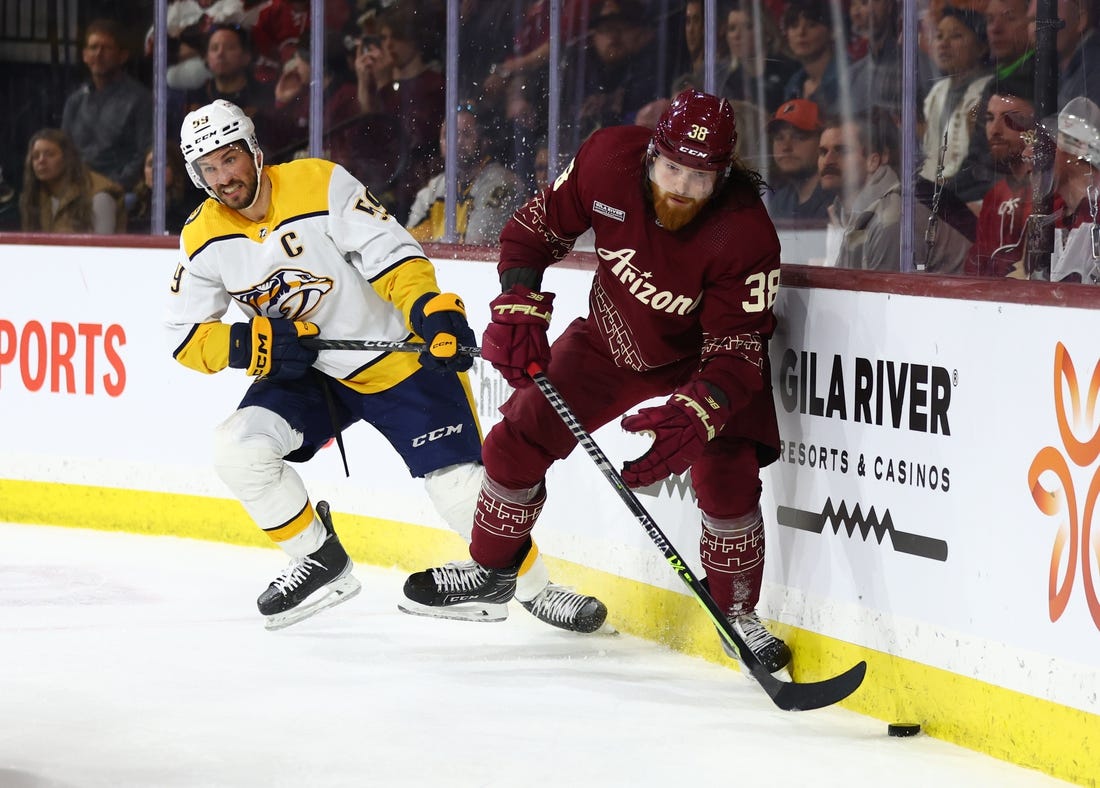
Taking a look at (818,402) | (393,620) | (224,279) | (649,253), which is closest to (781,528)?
(818,402)

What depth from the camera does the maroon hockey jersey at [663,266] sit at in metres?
3.15

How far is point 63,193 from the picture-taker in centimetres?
562

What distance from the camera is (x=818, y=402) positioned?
3.30 m

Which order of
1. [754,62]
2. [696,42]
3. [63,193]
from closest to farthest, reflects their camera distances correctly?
[754,62] < [696,42] < [63,193]

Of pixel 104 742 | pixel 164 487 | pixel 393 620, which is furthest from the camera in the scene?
pixel 164 487

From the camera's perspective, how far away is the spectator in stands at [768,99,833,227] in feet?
12.6

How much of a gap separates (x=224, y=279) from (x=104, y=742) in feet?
3.93

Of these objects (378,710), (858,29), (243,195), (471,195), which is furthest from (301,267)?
(858,29)

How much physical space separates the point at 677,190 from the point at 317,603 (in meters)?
1.37

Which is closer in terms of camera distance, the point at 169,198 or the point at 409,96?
the point at 409,96

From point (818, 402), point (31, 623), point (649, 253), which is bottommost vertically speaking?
point (31, 623)

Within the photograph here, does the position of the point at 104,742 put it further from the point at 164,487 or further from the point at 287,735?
the point at 164,487

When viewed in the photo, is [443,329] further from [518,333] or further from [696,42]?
[696,42]

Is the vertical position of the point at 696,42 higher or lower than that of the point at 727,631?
higher
